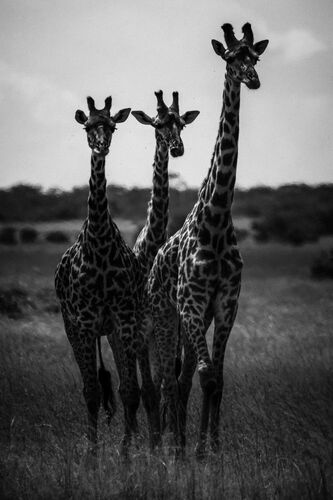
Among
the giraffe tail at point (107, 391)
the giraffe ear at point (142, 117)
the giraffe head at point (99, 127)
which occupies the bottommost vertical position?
the giraffe tail at point (107, 391)

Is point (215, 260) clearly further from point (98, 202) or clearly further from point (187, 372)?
point (98, 202)

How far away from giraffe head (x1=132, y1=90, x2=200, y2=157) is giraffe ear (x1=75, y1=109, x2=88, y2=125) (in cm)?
87

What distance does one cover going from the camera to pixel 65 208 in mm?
48938

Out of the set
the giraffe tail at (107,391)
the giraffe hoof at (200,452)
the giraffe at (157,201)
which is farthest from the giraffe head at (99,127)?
the giraffe hoof at (200,452)

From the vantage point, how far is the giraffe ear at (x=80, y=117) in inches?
381

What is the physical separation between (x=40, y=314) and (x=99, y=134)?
11.8 metres

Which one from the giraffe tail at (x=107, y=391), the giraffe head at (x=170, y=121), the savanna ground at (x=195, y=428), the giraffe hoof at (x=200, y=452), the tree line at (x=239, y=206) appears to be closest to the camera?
the savanna ground at (x=195, y=428)

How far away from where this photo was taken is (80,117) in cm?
969

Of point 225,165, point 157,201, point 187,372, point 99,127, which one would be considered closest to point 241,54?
point 225,165

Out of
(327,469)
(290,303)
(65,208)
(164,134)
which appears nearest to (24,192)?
(65,208)

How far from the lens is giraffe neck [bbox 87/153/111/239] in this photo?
9391 mm

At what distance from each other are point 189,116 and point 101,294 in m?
2.54

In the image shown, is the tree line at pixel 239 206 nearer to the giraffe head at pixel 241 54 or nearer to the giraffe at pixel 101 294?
the giraffe at pixel 101 294

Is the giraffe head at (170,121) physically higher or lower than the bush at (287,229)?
higher
